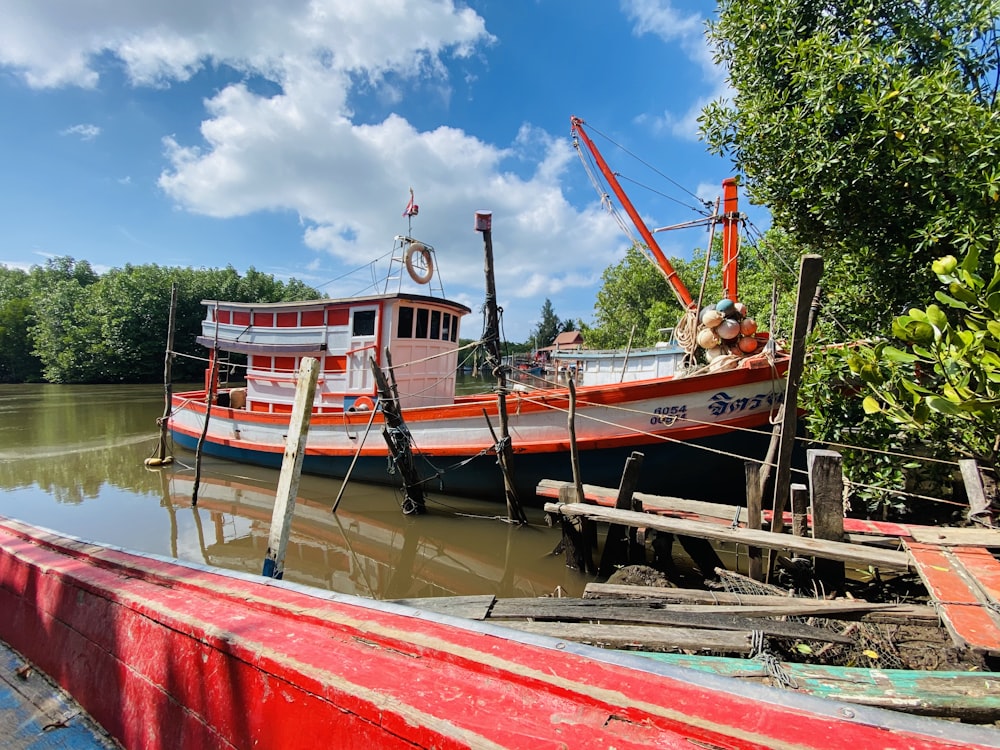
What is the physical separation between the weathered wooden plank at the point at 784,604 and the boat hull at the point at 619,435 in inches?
121

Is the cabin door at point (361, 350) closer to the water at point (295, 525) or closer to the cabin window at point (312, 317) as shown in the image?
the cabin window at point (312, 317)

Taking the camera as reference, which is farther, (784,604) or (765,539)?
(765,539)

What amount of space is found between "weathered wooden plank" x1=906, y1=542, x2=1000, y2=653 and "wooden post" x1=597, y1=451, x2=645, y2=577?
2.22 metres

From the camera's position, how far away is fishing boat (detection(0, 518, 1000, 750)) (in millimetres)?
1192

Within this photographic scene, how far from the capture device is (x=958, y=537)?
12.2 ft

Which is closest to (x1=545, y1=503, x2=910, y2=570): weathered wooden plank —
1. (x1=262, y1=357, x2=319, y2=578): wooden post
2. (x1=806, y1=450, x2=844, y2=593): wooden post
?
(x1=806, y1=450, x2=844, y2=593): wooden post

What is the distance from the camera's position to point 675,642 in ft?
9.29

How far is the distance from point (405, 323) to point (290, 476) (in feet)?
21.8

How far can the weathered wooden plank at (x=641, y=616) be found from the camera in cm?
302

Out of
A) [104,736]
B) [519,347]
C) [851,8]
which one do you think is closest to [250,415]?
[104,736]

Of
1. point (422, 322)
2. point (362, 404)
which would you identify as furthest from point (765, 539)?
point (422, 322)

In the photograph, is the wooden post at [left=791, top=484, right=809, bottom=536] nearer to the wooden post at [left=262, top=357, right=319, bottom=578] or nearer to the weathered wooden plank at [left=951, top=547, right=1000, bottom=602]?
the weathered wooden plank at [left=951, top=547, right=1000, bottom=602]

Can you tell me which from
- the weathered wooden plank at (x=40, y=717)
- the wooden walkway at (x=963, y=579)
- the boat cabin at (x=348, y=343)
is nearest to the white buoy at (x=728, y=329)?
the wooden walkway at (x=963, y=579)

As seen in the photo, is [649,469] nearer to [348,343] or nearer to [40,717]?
[348,343]
